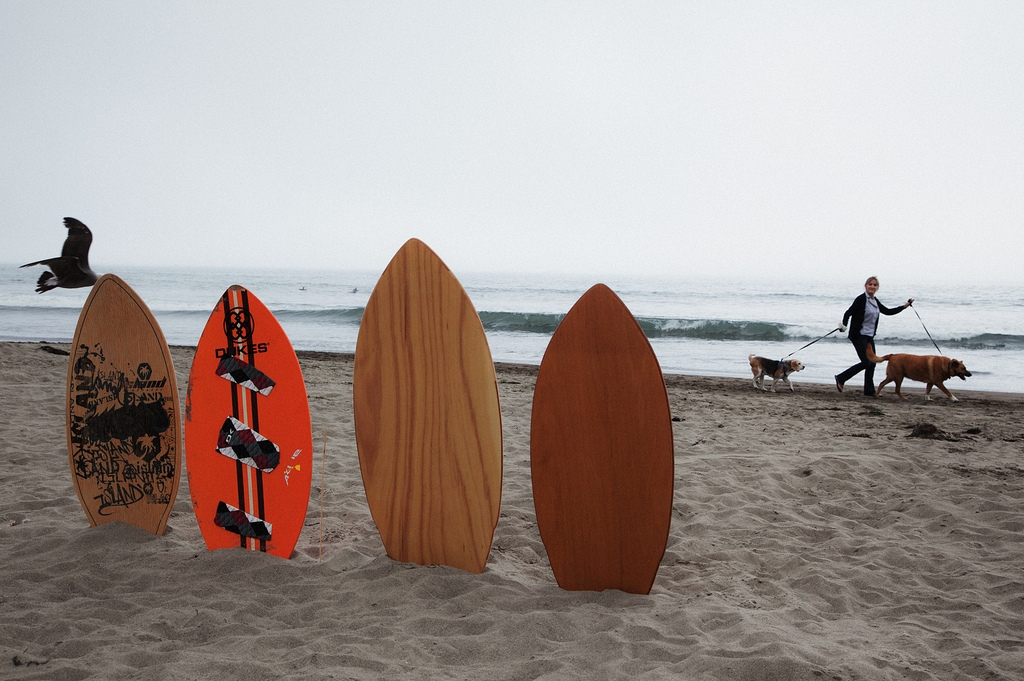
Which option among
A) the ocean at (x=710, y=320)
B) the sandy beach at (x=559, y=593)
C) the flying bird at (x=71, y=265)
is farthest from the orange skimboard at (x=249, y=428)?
the ocean at (x=710, y=320)

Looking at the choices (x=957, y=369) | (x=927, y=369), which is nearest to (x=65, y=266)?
(x=927, y=369)

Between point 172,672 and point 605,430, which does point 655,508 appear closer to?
point 605,430

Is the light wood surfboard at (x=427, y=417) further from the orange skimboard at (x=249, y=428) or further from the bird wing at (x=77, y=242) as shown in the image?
the bird wing at (x=77, y=242)

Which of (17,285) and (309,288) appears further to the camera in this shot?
(309,288)

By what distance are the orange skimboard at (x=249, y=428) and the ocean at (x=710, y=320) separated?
23.9ft

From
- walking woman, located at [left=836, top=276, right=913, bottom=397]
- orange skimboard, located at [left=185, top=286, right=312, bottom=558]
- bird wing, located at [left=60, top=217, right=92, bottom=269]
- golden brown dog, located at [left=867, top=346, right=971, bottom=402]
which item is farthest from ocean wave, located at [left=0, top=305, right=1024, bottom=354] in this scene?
orange skimboard, located at [left=185, top=286, right=312, bottom=558]

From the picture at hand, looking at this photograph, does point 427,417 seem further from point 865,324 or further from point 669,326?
point 669,326

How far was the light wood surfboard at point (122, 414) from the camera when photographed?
2719 millimetres

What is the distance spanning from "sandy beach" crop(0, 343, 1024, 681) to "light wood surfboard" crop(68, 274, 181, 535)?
5.7 inches

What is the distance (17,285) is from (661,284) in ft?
91.1

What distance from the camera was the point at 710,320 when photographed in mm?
16391

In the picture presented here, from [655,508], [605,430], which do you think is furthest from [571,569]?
[605,430]

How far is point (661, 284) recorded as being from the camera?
3080cm

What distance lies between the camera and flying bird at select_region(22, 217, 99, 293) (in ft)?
10.4
